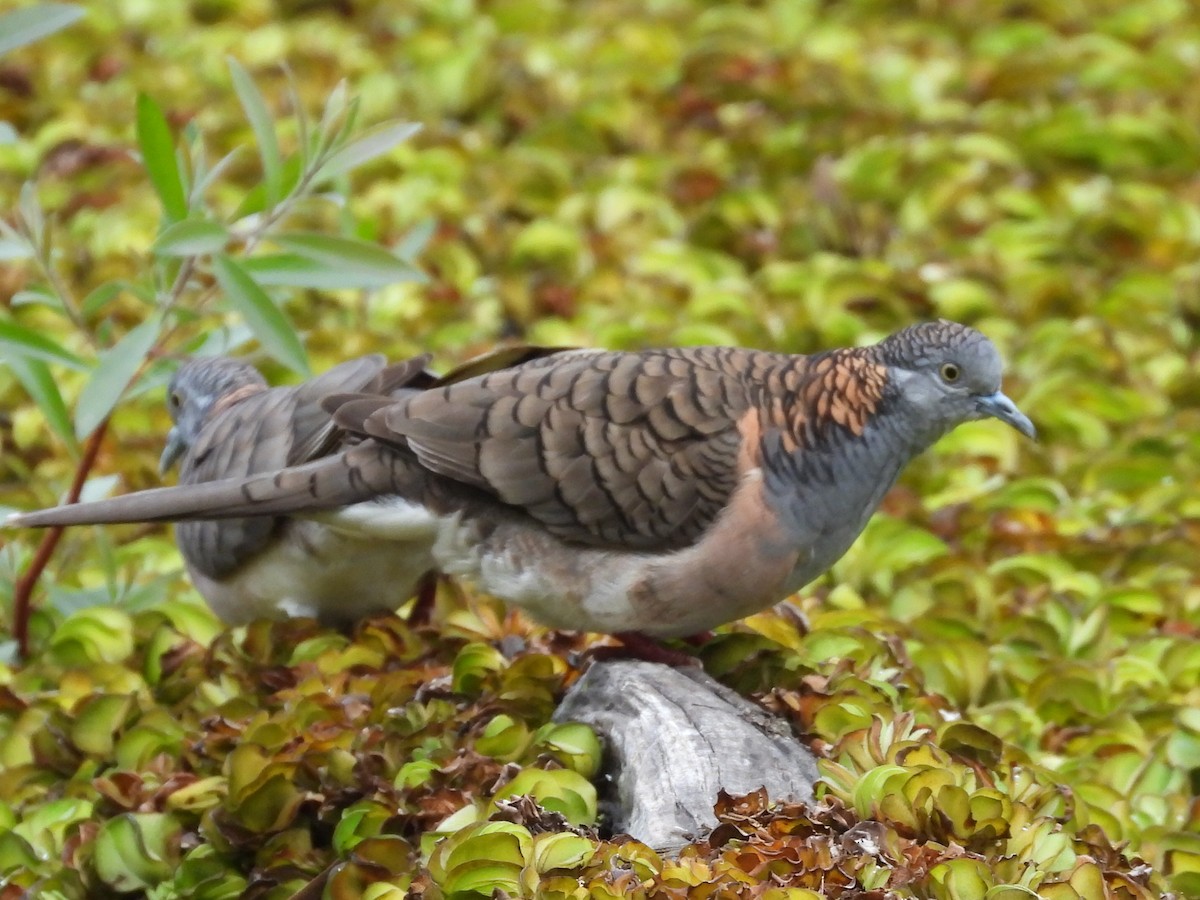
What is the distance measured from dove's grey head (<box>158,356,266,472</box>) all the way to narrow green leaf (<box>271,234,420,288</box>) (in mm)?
→ 732

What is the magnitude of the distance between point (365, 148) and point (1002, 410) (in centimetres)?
165

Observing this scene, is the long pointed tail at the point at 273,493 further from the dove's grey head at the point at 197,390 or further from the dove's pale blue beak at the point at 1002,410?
the dove's pale blue beak at the point at 1002,410

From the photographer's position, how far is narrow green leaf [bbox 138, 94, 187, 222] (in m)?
4.22

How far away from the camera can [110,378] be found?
4152 millimetres

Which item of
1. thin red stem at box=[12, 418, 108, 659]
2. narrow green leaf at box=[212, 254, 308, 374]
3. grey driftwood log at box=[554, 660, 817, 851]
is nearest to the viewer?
grey driftwood log at box=[554, 660, 817, 851]

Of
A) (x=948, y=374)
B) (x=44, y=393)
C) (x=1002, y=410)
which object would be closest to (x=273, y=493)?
(x=44, y=393)

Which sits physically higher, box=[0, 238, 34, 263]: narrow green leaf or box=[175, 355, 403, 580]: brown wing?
box=[0, 238, 34, 263]: narrow green leaf

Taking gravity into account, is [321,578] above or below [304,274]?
below

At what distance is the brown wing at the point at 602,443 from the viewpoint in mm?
3830

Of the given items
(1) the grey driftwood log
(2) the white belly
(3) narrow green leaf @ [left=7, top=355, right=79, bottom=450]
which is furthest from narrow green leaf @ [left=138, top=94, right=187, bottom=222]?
(1) the grey driftwood log

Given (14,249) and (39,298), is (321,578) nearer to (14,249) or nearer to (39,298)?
(39,298)

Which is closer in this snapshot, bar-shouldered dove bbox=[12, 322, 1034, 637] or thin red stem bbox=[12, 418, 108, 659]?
bar-shouldered dove bbox=[12, 322, 1034, 637]

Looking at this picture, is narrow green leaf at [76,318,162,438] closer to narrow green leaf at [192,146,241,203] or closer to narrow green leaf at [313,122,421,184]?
narrow green leaf at [192,146,241,203]

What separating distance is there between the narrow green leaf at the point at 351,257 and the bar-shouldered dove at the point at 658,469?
0.41m
